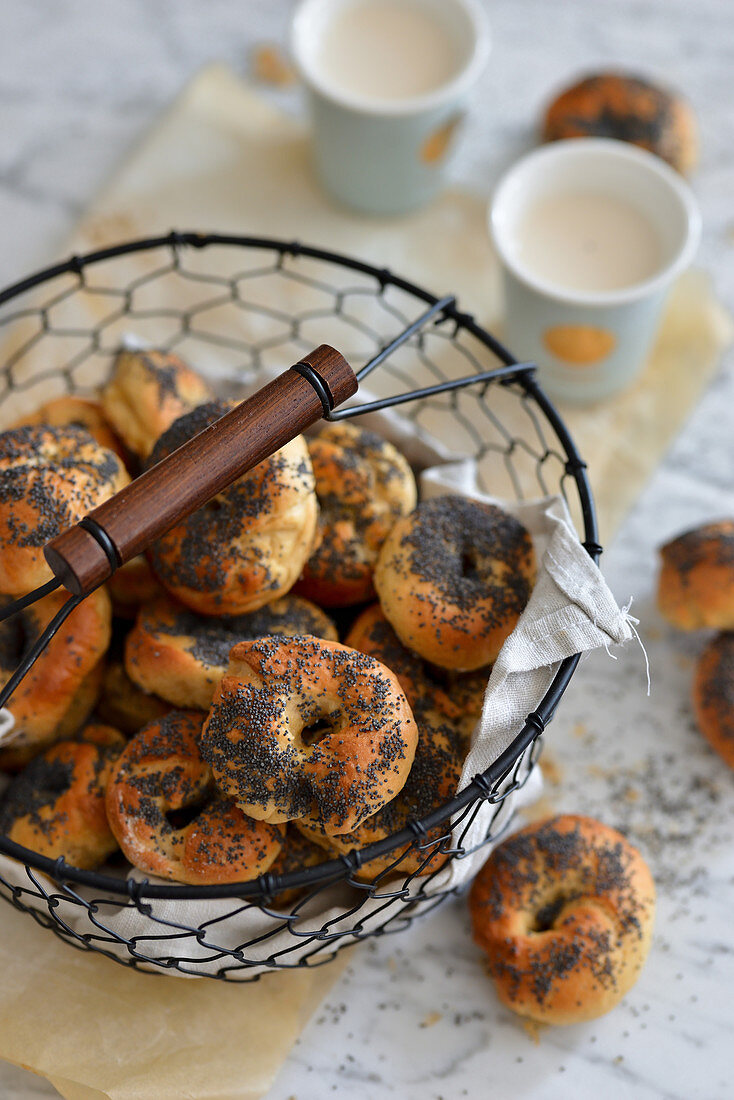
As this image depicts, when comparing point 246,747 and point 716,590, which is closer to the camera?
point 246,747

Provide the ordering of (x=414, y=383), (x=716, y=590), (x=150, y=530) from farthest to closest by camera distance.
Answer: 1. (x=414, y=383)
2. (x=716, y=590)
3. (x=150, y=530)

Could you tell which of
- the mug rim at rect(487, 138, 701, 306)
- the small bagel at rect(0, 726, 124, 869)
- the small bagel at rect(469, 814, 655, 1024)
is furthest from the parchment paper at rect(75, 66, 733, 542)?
the small bagel at rect(0, 726, 124, 869)

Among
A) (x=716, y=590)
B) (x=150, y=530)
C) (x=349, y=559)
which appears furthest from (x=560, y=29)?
(x=150, y=530)

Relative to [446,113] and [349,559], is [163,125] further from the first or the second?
[349,559]

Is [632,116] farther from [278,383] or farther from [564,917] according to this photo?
[564,917]

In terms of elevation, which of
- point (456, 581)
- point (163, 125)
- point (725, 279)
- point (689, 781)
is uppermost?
point (163, 125)

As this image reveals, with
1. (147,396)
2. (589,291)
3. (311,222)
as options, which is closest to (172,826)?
(147,396)

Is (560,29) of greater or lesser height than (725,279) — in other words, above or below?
above
